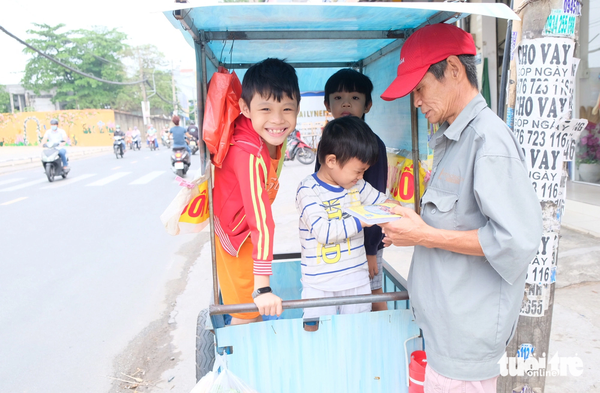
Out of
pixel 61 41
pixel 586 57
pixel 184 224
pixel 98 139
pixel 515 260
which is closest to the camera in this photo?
pixel 515 260

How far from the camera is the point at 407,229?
142 cm

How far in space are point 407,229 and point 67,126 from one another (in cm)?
3605

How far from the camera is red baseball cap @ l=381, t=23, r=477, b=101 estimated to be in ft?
4.65

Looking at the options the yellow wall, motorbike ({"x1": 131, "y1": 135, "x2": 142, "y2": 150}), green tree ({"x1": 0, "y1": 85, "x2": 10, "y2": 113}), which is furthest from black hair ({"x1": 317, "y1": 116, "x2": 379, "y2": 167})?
green tree ({"x1": 0, "y1": 85, "x2": 10, "y2": 113})

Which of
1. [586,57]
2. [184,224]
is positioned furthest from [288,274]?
[586,57]

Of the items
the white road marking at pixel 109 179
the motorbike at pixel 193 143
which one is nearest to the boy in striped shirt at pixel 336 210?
the white road marking at pixel 109 179

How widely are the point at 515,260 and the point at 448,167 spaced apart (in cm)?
36

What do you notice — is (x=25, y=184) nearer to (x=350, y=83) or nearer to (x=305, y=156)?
(x=305, y=156)

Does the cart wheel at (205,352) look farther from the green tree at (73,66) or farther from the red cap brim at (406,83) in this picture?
the green tree at (73,66)

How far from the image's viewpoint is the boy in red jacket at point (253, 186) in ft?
5.53

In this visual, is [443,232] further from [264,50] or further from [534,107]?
[264,50]

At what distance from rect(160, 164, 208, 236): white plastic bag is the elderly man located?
0.80 m

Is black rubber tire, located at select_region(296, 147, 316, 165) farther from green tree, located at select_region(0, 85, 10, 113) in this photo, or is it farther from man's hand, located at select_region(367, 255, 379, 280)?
green tree, located at select_region(0, 85, 10, 113)

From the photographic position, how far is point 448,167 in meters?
1.44
